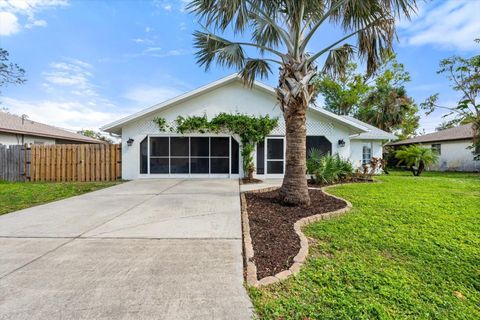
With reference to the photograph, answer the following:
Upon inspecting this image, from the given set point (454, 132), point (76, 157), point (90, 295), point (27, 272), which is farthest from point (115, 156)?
point (454, 132)

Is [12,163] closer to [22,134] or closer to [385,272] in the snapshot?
[22,134]

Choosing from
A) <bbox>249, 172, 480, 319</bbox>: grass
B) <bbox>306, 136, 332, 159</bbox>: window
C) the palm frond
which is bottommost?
<bbox>249, 172, 480, 319</bbox>: grass

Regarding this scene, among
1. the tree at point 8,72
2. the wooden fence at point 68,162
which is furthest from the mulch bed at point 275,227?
the tree at point 8,72

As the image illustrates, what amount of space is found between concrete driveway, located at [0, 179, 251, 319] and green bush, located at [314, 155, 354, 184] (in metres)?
5.73

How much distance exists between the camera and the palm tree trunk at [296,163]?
243 inches

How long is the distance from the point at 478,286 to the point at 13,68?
711 inches

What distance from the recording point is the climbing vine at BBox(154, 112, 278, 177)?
39.9 feet

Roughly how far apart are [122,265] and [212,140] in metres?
9.88

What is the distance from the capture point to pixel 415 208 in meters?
6.07

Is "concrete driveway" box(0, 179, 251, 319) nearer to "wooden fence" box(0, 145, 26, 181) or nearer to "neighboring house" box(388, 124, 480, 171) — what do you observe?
"wooden fence" box(0, 145, 26, 181)

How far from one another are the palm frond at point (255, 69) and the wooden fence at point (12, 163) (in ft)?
39.4

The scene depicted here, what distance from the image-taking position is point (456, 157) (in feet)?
68.7

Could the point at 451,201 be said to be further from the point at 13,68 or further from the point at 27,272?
the point at 13,68

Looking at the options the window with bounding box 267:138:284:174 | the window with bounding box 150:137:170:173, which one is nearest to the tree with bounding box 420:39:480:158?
the window with bounding box 267:138:284:174
